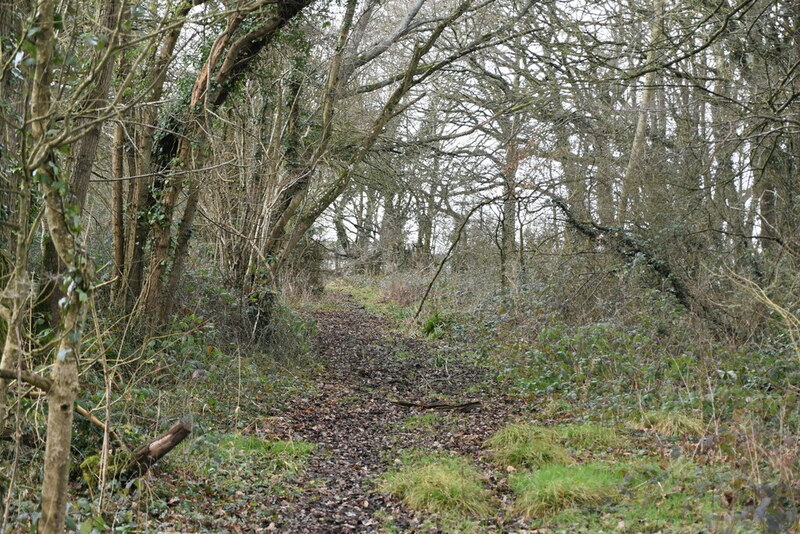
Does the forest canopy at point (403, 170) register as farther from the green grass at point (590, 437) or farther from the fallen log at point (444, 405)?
the fallen log at point (444, 405)

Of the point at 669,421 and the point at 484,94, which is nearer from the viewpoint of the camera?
the point at 669,421

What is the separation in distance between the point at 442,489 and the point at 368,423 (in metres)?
2.66

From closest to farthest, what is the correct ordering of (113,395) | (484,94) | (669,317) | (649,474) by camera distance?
(649,474)
(113,395)
(669,317)
(484,94)

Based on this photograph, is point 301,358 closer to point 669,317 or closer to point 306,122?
point 306,122

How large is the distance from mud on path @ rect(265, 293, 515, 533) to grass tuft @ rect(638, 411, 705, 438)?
1.65 m

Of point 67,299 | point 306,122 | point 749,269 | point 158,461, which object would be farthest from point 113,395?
point 749,269

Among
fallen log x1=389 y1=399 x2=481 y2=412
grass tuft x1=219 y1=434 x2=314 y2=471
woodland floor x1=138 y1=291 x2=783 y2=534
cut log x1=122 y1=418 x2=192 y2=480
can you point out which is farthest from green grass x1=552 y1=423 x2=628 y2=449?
cut log x1=122 y1=418 x2=192 y2=480

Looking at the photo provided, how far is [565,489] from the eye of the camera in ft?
16.9

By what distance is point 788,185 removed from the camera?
32.7ft

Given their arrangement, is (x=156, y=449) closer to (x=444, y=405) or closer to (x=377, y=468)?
(x=377, y=468)

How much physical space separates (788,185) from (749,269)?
5.07 ft

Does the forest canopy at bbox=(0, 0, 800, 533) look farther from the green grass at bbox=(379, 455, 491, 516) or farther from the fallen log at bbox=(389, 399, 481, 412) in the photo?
the fallen log at bbox=(389, 399, 481, 412)

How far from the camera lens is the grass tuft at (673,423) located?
242 inches

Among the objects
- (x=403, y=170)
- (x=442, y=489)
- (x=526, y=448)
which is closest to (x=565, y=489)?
(x=442, y=489)
